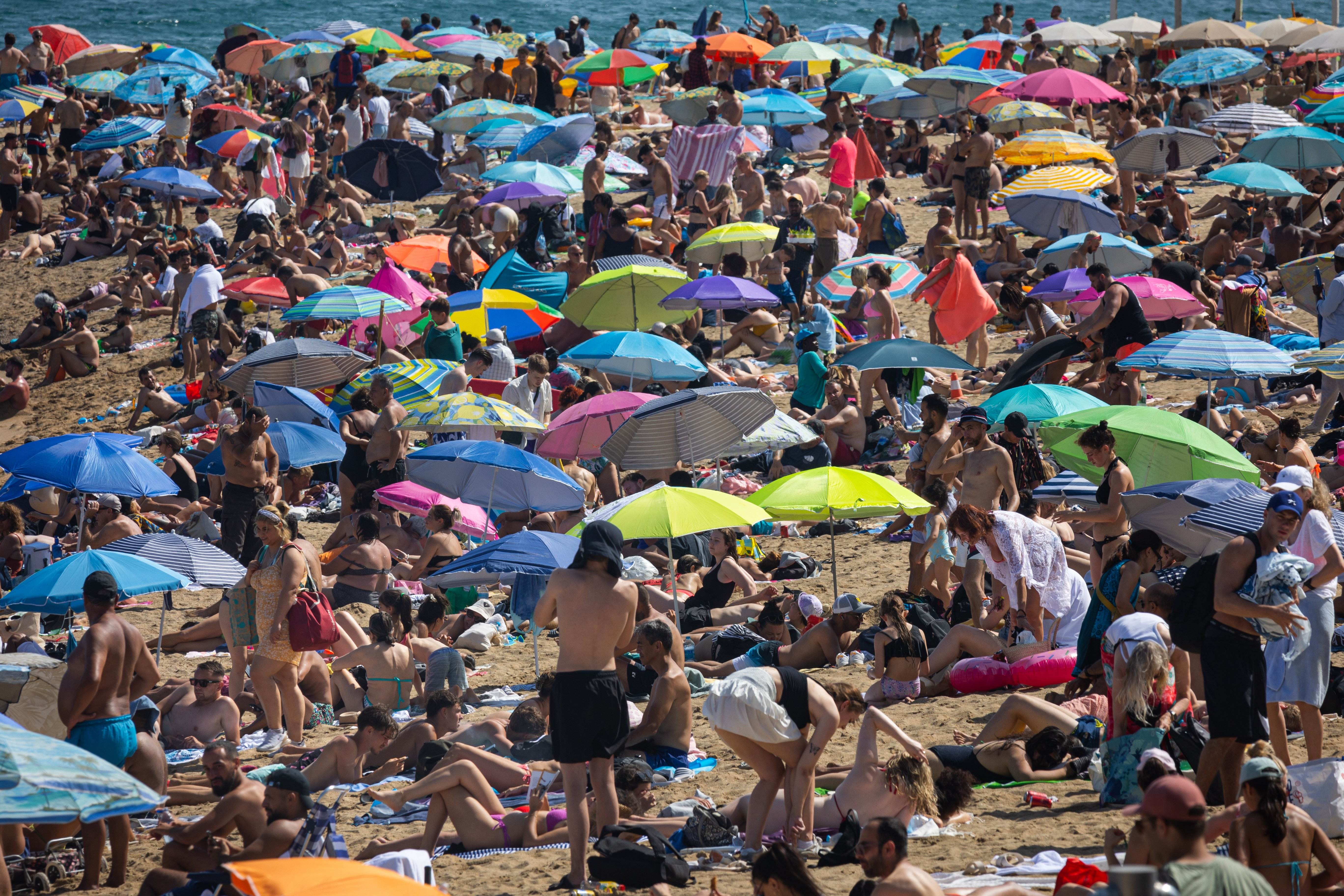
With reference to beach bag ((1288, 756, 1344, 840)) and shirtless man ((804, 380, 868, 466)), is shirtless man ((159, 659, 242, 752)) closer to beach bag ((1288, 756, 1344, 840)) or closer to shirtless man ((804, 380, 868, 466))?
beach bag ((1288, 756, 1344, 840))

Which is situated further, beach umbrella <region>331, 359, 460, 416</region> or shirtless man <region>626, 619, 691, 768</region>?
beach umbrella <region>331, 359, 460, 416</region>

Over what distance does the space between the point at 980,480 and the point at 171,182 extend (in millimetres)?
14608

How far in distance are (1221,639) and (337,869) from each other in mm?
3543

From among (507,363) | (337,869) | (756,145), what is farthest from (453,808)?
(756,145)

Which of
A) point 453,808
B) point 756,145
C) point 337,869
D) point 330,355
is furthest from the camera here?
point 756,145

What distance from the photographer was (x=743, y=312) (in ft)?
56.3

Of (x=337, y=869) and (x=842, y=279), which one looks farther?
(x=842, y=279)

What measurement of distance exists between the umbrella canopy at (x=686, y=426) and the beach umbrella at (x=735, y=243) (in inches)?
237

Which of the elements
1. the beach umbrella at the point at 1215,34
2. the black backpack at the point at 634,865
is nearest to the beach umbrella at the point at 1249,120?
the beach umbrella at the point at 1215,34

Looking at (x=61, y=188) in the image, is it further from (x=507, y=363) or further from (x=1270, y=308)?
(x=1270, y=308)

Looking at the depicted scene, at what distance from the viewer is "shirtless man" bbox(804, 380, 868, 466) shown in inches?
500

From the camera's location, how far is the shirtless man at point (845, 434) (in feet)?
41.7

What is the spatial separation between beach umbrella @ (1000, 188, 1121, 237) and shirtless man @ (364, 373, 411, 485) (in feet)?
25.8

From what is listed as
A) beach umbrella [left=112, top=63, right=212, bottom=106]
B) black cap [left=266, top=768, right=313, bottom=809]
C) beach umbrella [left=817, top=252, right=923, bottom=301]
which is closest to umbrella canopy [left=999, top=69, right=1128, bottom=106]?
beach umbrella [left=817, top=252, right=923, bottom=301]
